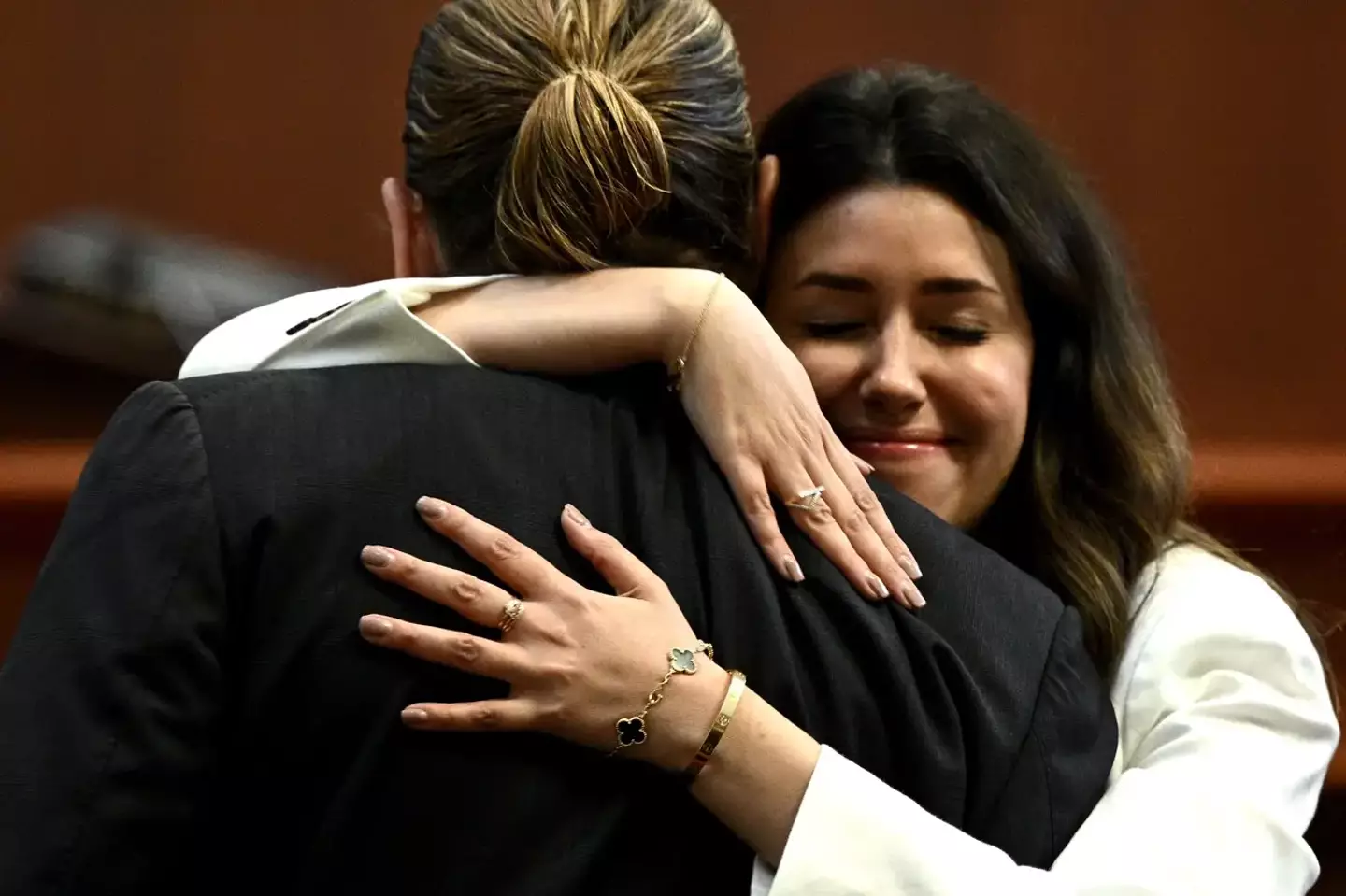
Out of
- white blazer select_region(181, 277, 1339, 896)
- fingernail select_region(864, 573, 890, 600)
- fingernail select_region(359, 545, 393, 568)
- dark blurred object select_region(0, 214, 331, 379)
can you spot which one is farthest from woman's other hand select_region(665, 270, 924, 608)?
dark blurred object select_region(0, 214, 331, 379)

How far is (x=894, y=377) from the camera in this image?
1421 millimetres

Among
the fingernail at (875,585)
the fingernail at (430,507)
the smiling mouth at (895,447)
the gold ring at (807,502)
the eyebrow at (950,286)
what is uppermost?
the fingernail at (430,507)

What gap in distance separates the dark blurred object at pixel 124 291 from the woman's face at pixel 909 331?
100 cm

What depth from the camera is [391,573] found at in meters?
0.87

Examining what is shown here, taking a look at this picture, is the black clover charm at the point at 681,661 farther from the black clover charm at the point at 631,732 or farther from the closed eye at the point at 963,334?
the closed eye at the point at 963,334

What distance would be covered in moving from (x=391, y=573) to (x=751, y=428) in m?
0.28

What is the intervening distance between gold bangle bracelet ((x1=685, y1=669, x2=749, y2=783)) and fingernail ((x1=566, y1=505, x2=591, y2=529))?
14 cm

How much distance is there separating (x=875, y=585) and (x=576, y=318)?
272mm

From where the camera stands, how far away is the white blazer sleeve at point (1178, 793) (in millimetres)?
950

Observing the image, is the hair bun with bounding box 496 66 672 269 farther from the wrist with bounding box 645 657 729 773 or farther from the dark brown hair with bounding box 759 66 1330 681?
the dark brown hair with bounding box 759 66 1330 681

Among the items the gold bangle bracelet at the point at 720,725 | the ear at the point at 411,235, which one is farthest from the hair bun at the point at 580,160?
the gold bangle bracelet at the point at 720,725

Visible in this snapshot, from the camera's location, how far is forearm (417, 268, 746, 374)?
99cm

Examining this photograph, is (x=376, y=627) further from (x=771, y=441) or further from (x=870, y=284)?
(x=870, y=284)

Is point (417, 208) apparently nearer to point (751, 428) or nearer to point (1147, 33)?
point (751, 428)
